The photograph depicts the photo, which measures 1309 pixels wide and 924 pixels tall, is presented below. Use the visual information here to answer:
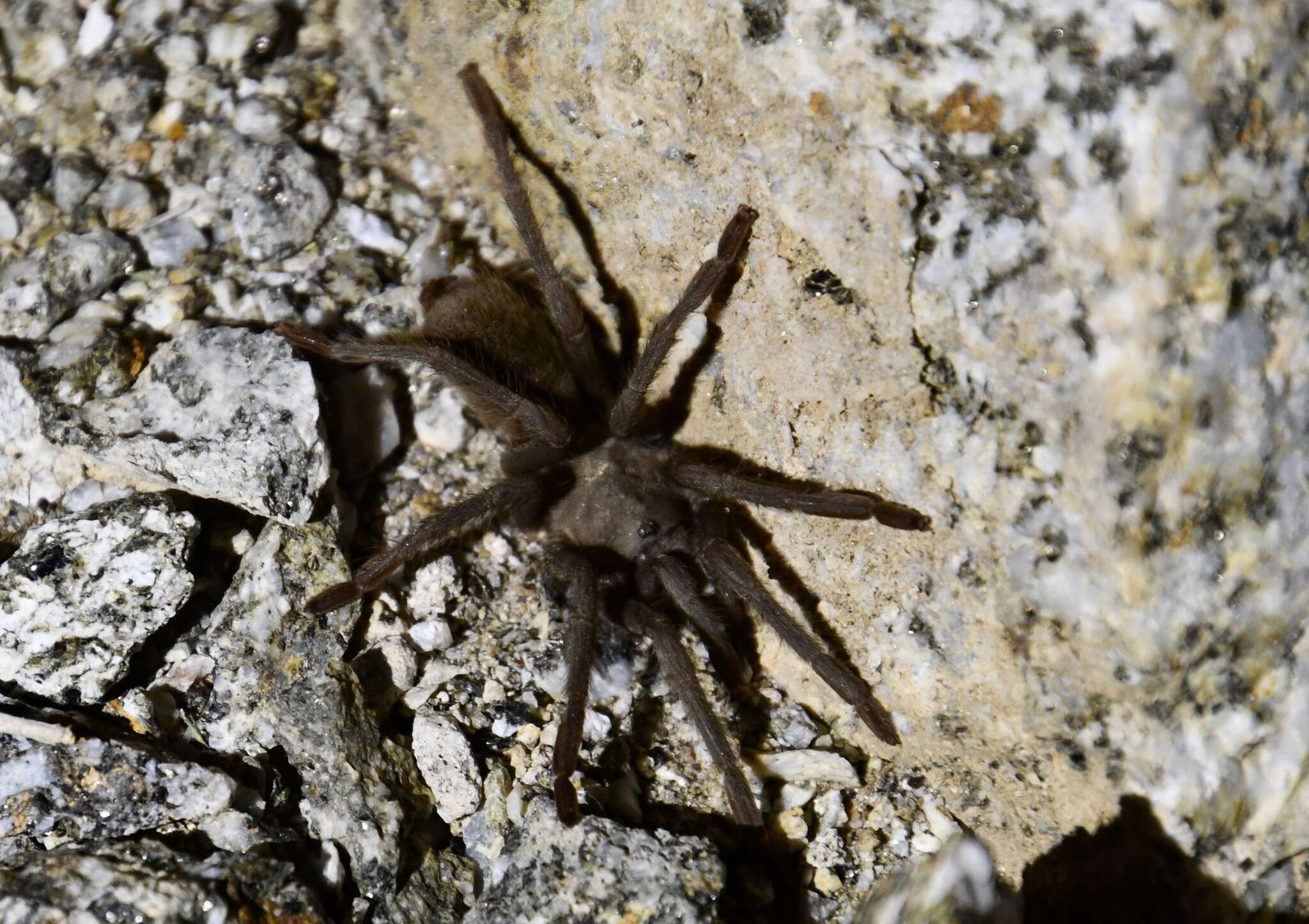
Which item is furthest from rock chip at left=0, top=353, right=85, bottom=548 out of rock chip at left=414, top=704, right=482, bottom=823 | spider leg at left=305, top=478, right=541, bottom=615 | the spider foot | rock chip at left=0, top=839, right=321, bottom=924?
the spider foot

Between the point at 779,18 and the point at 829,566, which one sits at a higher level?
the point at 779,18

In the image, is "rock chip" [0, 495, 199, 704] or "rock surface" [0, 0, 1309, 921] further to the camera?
"rock chip" [0, 495, 199, 704]

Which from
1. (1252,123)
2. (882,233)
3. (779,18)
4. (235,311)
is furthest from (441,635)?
(1252,123)

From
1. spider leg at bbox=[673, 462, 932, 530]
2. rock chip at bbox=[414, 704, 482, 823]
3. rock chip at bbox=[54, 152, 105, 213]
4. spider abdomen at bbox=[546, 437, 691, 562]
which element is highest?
rock chip at bbox=[54, 152, 105, 213]

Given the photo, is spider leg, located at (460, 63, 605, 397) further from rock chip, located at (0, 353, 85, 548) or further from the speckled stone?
rock chip, located at (0, 353, 85, 548)

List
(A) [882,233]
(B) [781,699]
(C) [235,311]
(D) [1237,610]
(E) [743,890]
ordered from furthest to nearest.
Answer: (C) [235,311] < (B) [781,699] < (E) [743,890] < (A) [882,233] < (D) [1237,610]

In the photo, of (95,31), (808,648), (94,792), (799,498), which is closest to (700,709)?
(808,648)

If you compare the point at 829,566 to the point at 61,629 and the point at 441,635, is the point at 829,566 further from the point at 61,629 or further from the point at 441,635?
the point at 61,629

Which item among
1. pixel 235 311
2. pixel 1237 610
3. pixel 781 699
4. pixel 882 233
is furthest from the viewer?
pixel 235 311
